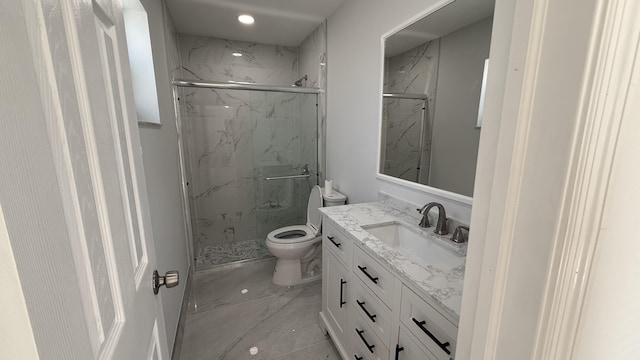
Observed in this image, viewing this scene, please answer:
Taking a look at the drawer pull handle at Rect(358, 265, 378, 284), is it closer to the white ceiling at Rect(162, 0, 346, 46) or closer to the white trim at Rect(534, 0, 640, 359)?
the white trim at Rect(534, 0, 640, 359)

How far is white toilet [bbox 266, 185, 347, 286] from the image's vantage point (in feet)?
7.76

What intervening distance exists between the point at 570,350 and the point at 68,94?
0.82 metres

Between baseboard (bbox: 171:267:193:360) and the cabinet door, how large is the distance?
101 centimetres

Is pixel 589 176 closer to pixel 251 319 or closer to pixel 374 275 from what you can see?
pixel 374 275

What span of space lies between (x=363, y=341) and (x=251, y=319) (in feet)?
3.44

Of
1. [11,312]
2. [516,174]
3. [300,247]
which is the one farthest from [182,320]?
[516,174]

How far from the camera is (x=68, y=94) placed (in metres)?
0.38

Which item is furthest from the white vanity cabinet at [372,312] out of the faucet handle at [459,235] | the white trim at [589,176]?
the white trim at [589,176]

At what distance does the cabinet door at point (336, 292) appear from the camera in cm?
155

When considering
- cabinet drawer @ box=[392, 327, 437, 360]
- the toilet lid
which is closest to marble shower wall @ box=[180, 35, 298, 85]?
the toilet lid

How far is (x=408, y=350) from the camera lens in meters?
1.03

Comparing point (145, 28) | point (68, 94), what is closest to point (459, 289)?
point (68, 94)

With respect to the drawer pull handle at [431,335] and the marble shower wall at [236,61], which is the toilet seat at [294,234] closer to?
the drawer pull handle at [431,335]

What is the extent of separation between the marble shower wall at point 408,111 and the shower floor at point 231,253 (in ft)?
6.43
